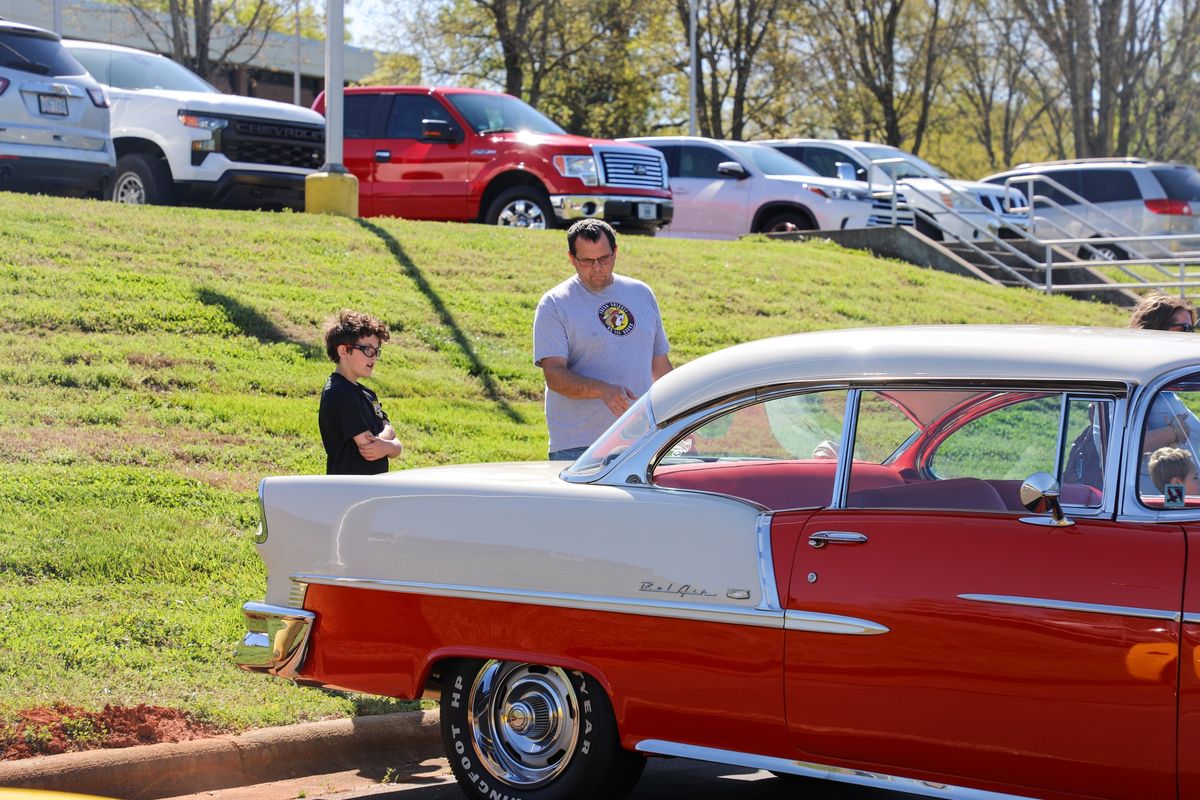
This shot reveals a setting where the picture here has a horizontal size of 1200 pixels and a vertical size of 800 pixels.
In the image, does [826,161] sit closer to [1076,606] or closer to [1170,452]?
[1170,452]

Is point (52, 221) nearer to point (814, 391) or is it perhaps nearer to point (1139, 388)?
point (814, 391)

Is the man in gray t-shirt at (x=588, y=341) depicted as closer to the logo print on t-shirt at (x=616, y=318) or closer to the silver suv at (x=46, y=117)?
the logo print on t-shirt at (x=616, y=318)

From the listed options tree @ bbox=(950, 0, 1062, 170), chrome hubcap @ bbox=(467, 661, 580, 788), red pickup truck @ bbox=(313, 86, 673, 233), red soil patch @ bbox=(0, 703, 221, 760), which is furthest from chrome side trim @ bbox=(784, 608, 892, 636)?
tree @ bbox=(950, 0, 1062, 170)

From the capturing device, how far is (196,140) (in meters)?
15.2

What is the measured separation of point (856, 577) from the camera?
4340 millimetres

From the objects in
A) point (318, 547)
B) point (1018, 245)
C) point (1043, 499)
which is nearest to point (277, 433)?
point (318, 547)

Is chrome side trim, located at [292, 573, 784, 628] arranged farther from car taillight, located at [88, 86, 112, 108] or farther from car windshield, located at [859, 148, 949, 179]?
car windshield, located at [859, 148, 949, 179]

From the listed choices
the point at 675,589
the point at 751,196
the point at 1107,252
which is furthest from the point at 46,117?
the point at 1107,252

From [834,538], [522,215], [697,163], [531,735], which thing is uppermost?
[697,163]

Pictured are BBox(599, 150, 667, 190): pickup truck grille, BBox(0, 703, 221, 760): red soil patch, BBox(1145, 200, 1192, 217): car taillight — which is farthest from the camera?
BBox(1145, 200, 1192, 217): car taillight

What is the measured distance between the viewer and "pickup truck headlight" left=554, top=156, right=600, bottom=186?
646 inches

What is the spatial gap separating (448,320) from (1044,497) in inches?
364

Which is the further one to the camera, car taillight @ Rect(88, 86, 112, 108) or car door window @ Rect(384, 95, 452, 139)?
car door window @ Rect(384, 95, 452, 139)

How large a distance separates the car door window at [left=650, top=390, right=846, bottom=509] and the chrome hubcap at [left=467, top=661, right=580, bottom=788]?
76 centimetres
